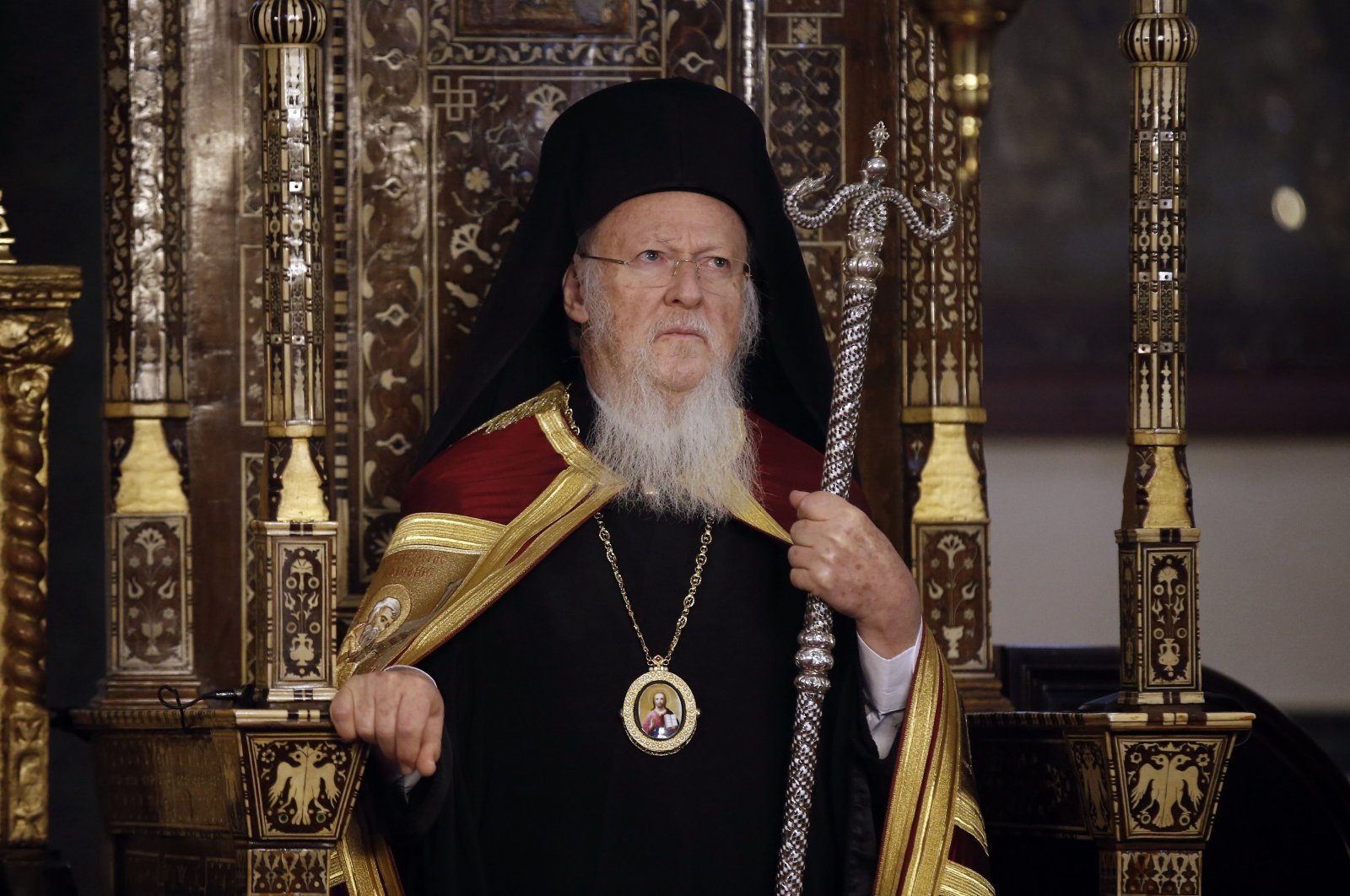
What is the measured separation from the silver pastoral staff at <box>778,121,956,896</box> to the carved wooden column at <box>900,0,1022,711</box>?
3.03 ft

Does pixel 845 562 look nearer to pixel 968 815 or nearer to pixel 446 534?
pixel 968 815

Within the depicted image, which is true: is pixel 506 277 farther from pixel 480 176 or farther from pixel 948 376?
pixel 948 376

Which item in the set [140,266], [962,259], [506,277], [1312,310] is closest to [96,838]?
[140,266]

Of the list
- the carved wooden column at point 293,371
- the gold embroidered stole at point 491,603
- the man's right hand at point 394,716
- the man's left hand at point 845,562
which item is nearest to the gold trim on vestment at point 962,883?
the gold embroidered stole at point 491,603

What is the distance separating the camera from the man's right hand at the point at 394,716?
153 inches

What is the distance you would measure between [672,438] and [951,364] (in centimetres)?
84

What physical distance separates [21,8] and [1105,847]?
396 cm

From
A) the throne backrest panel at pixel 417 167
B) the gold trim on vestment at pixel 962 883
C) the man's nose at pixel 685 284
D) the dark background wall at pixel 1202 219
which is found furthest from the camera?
the dark background wall at pixel 1202 219

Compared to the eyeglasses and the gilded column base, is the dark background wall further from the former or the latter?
the gilded column base

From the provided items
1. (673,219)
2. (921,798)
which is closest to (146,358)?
(673,219)

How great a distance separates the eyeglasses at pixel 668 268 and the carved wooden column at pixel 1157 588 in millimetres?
852

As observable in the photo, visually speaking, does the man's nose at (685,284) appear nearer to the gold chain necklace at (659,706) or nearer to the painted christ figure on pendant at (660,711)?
the gold chain necklace at (659,706)

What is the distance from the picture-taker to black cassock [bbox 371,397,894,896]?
4.25 meters

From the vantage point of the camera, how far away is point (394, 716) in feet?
12.8
